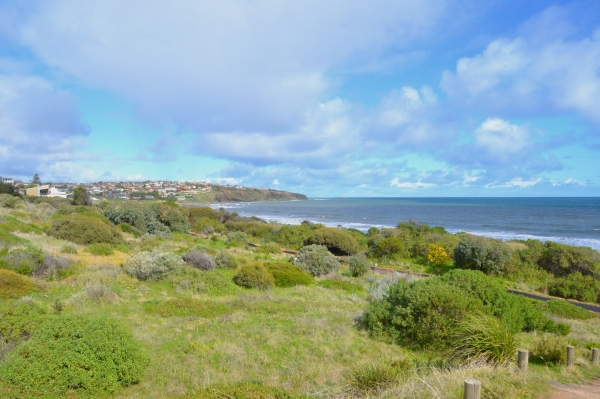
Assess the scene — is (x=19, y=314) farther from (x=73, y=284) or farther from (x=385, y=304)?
(x=385, y=304)

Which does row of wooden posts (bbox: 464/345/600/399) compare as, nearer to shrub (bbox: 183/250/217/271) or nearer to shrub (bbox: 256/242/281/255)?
shrub (bbox: 183/250/217/271)

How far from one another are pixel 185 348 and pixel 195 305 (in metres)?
4.02

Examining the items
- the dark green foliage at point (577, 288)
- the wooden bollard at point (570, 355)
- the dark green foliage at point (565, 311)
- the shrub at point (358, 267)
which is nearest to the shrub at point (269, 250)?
the shrub at point (358, 267)

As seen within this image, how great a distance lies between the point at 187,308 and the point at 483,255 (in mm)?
21598

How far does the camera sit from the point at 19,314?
7418 millimetres

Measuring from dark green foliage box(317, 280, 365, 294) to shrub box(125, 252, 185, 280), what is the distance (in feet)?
23.3

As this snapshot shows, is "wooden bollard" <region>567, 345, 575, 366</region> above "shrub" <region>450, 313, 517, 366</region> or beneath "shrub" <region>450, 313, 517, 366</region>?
beneath

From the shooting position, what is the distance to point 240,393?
515 centimetres

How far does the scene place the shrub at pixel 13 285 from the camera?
34.9 ft

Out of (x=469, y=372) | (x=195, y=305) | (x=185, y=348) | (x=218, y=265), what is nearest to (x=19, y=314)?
(x=185, y=348)

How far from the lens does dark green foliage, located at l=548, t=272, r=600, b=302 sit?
65.6ft

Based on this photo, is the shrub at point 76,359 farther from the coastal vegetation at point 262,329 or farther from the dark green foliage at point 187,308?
the dark green foliage at point 187,308

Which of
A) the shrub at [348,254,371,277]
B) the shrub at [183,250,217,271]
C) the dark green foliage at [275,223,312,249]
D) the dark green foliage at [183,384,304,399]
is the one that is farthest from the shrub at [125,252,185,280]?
the dark green foliage at [275,223,312,249]

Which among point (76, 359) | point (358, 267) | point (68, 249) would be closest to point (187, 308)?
point (76, 359)
